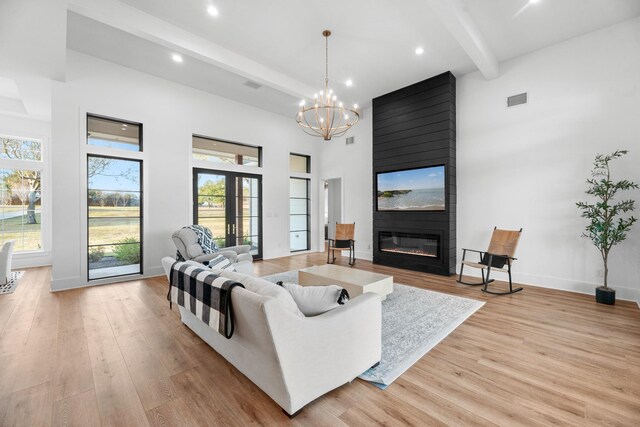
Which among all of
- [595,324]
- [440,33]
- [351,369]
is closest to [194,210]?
[351,369]

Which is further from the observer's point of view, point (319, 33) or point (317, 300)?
point (319, 33)

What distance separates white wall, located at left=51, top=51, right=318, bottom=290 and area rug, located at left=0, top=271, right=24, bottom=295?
2.09 ft

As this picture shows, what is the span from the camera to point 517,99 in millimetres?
4676

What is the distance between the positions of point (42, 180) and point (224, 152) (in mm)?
3945

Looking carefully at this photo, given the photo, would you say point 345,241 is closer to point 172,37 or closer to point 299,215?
point 299,215

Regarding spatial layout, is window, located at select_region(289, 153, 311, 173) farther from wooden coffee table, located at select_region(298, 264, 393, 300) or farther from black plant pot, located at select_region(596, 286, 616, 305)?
black plant pot, located at select_region(596, 286, 616, 305)

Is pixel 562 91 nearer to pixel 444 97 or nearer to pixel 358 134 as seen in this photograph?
pixel 444 97

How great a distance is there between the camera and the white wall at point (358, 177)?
22.6ft

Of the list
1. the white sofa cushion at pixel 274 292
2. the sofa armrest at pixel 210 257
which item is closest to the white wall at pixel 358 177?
the sofa armrest at pixel 210 257

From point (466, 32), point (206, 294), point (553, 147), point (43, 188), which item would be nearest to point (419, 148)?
point (553, 147)

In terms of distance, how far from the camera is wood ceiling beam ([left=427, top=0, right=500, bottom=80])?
3174mm

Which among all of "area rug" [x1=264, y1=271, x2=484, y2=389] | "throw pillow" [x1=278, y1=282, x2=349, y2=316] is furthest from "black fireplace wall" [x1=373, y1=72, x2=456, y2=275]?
"throw pillow" [x1=278, y1=282, x2=349, y2=316]

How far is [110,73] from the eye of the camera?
473 cm

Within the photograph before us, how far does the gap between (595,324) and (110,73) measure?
25.3 ft
